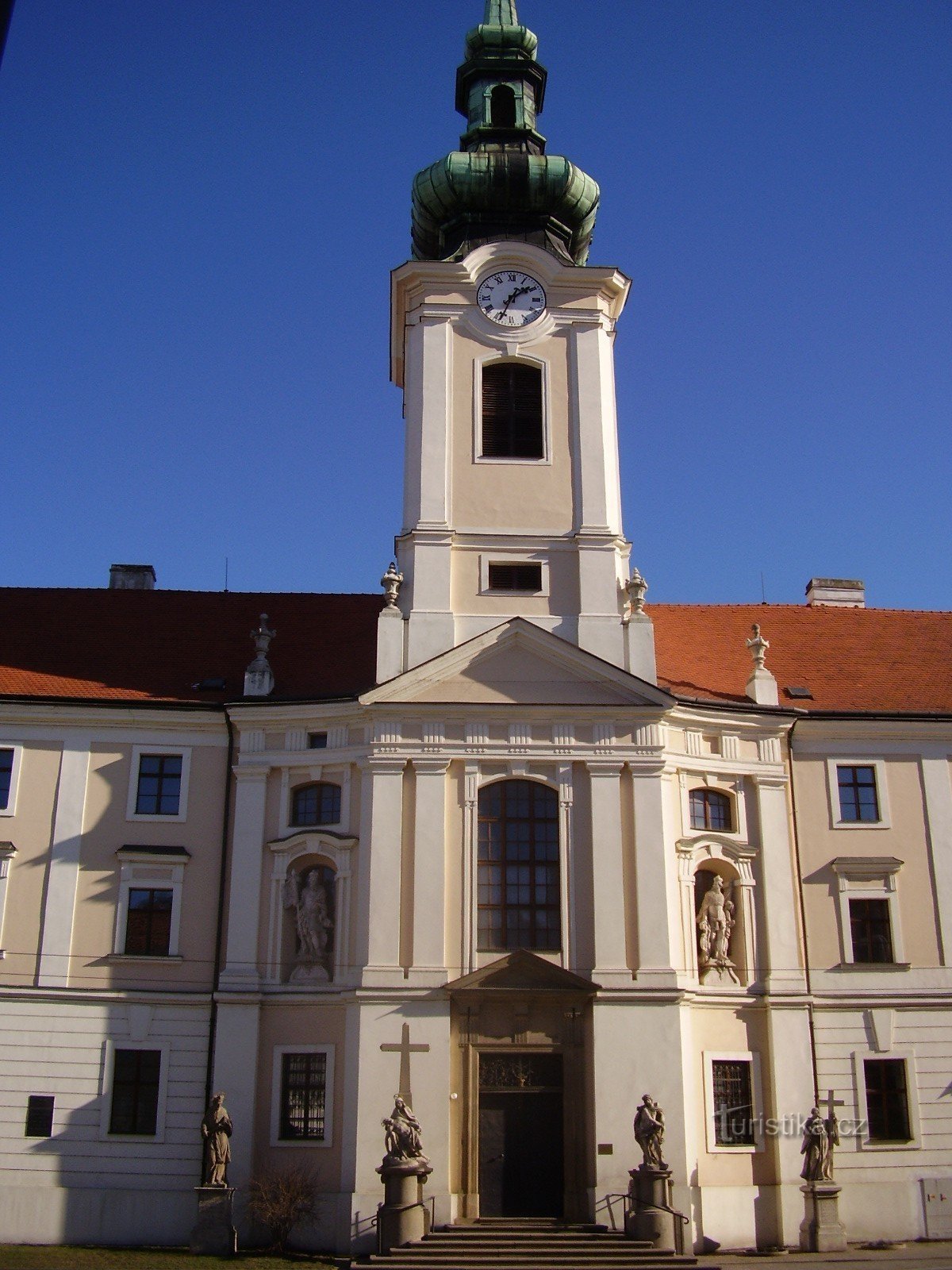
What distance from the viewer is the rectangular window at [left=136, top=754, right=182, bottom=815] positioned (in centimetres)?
2680

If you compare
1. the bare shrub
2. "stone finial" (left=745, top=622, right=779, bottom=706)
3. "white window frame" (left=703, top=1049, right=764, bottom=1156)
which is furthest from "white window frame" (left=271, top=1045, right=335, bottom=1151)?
"stone finial" (left=745, top=622, right=779, bottom=706)

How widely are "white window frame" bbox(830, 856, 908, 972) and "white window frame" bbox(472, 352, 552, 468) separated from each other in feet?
33.4

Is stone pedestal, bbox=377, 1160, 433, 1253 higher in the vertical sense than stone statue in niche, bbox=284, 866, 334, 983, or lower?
lower

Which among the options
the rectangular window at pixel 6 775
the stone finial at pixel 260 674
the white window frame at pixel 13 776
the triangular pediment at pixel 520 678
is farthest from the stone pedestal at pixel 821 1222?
the rectangular window at pixel 6 775

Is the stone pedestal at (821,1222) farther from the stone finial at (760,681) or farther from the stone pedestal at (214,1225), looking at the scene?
the stone pedestal at (214,1225)

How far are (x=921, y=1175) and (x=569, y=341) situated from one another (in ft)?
59.0

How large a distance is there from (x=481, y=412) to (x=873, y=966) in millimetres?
13696

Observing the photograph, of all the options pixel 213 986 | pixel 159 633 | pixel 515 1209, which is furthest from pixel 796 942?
pixel 159 633

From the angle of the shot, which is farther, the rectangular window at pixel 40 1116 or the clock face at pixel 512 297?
the clock face at pixel 512 297

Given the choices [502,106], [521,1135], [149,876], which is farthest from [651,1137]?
[502,106]

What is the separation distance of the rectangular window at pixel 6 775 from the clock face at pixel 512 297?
Answer: 44.6ft

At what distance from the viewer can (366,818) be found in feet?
82.4

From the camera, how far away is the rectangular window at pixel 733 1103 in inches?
963

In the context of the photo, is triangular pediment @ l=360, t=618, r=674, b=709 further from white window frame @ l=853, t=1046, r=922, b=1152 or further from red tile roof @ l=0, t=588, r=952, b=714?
white window frame @ l=853, t=1046, r=922, b=1152
